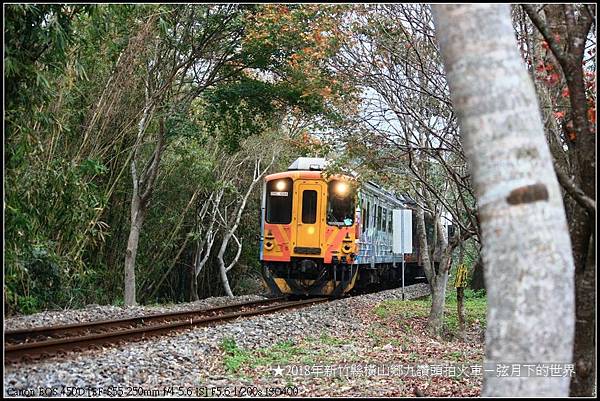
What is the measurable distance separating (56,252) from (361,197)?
229 inches

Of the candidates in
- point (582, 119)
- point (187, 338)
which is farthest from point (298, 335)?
point (582, 119)

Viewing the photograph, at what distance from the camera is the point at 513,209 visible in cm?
266

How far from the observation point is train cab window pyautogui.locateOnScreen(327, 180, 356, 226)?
13.9m

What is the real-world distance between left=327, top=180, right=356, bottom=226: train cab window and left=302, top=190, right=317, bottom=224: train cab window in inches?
10.8

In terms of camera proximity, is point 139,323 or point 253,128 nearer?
point 139,323

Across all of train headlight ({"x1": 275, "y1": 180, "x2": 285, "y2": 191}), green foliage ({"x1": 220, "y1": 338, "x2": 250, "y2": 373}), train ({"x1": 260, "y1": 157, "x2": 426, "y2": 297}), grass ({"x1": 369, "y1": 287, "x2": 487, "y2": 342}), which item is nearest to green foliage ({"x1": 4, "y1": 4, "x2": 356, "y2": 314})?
train headlight ({"x1": 275, "y1": 180, "x2": 285, "y2": 191})

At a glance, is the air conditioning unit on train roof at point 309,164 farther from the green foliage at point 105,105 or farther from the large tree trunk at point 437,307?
the large tree trunk at point 437,307

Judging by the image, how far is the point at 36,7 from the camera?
6410mm

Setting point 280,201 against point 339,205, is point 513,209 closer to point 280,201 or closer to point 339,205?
point 339,205

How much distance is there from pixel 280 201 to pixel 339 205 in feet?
3.88

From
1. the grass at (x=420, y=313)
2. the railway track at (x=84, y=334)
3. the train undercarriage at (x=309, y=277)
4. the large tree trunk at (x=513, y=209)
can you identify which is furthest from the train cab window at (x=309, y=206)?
the large tree trunk at (x=513, y=209)

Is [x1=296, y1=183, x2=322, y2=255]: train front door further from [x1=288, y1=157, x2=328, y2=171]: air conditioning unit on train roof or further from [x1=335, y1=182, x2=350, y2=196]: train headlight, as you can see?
[x1=288, y1=157, x2=328, y2=171]: air conditioning unit on train roof

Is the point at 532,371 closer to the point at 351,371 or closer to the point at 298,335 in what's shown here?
the point at 351,371

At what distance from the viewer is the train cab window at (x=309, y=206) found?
14031 mm
